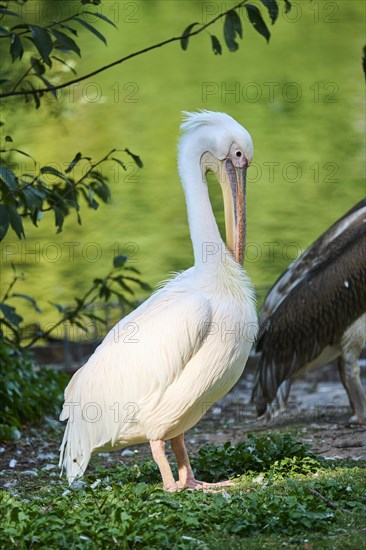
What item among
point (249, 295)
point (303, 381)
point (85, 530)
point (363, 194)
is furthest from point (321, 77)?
point (85, 530)

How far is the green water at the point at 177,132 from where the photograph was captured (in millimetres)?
13102

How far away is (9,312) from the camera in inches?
249

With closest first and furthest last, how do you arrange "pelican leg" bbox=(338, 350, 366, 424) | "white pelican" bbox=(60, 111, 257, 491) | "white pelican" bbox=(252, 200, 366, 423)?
1. "white pelican" bbox=(60, 111, 257, 491)
2. "pelican leg" bbox=(338, 350, 366, 424)
3. "white pelican" bbox=(252, 200, 366, 423)

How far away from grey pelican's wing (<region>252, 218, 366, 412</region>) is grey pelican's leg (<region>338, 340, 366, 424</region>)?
0.13m

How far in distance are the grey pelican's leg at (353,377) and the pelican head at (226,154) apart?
2232 millimetres

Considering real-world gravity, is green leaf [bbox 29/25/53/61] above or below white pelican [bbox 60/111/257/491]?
above

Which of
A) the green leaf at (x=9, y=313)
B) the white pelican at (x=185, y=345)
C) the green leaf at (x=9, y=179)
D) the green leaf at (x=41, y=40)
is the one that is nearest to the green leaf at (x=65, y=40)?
the green leaf at (x=41, y=40)

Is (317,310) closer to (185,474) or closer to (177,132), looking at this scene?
(185,474)

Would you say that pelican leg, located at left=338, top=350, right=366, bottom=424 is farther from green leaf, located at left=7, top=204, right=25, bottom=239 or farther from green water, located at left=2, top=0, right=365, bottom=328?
green water, located at left=2, top=0, right=365, bottom=328

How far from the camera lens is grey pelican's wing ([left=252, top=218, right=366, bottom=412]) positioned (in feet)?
23.4

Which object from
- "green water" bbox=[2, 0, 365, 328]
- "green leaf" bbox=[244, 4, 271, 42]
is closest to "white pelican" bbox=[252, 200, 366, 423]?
"green leaf" bbox=[244, 4, 271, 42]

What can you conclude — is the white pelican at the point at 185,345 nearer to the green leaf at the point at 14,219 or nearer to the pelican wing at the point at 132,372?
the pelican wing at the point at 132,372

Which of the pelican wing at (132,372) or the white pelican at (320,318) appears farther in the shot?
the white pelican at (320,318)

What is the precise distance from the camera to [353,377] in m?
7.02
